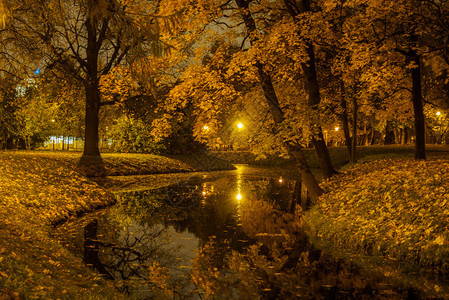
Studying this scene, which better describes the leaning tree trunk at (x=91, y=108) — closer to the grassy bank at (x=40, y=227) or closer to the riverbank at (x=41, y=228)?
the riverbank at (x=41, y=228)

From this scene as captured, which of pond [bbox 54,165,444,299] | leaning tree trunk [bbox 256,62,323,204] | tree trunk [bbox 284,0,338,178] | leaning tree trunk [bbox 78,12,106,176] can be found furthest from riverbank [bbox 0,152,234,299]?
tree trunk [bbox 284,0,338,178]

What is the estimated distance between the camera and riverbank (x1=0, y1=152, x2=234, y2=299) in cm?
589

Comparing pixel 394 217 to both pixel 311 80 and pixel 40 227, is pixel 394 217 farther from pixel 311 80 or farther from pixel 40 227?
pixel 40 227

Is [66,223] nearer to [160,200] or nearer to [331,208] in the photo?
[160,200]

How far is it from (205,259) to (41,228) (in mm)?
4681

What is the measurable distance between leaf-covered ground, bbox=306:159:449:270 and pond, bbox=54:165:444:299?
1005 mm

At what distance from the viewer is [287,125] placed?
44.3ft

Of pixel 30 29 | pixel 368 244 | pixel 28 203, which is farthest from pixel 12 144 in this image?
pixel 368 244

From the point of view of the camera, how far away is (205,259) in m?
9.52

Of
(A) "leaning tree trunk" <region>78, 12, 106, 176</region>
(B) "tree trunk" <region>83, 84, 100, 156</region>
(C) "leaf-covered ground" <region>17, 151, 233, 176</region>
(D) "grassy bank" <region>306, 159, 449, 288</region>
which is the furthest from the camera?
(C) "leaf-covered ground" <region>17, 151, 233, 176</region>

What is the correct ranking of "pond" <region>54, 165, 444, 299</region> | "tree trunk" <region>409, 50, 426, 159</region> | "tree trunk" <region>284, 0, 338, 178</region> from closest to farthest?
"pond" <region>54, 165, 444, 299</region>
"tree trunk" <region>284, 0, 338, 178</region>
"tree trunk" <region>409, 50, 426, 159</region>

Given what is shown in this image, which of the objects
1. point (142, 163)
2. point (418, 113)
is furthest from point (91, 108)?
point (418, 113)

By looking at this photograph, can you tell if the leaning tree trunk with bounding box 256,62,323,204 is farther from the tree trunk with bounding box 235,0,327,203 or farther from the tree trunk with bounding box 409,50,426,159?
the tree trunk with bounding box 409,50,426,159

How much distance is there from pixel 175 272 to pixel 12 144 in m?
46.5
